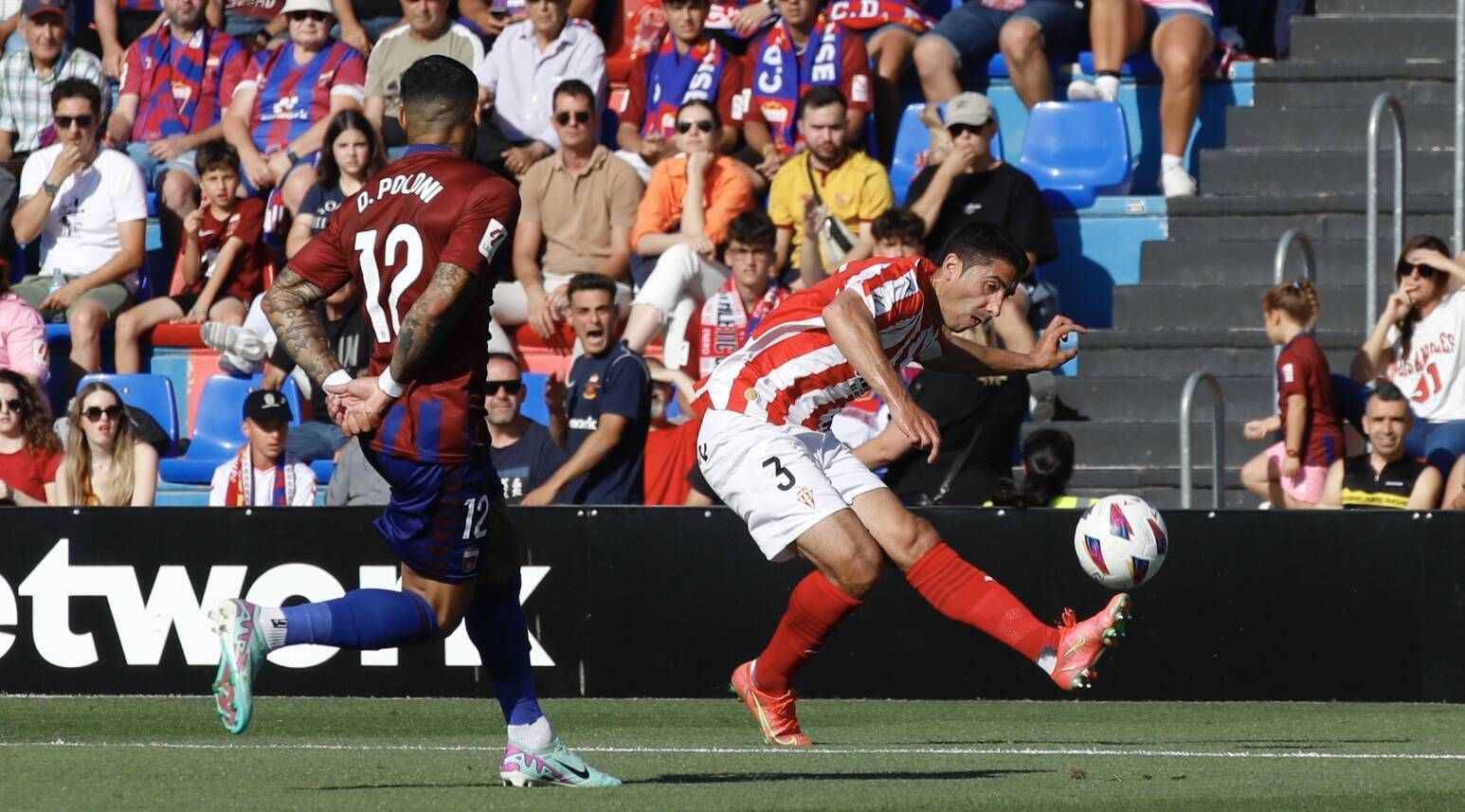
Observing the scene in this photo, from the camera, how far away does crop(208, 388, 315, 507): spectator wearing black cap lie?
1204 cm

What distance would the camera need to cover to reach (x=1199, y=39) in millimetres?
14031

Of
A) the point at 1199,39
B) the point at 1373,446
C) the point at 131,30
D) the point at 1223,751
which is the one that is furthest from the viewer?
the point at 131,30

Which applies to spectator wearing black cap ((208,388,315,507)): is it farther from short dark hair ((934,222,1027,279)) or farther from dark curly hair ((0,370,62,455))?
short dark hair ((934,222,1027,279))

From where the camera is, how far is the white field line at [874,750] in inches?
302

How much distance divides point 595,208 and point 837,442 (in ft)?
20.8

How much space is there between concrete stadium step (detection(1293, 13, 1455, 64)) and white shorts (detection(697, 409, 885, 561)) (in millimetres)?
8330

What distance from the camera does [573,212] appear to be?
46.5ft

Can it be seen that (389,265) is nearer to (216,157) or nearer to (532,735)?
(532,735)

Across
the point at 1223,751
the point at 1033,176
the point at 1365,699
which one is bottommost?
the point at 1365,699

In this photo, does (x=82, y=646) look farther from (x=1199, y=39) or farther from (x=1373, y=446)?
(x=1199, y=39)

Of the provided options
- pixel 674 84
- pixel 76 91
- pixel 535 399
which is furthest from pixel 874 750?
pixel 76 91

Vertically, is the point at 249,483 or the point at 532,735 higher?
the point at 532,735

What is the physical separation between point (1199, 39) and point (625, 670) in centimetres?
605

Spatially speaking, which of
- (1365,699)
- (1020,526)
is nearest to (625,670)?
(1020,526)
